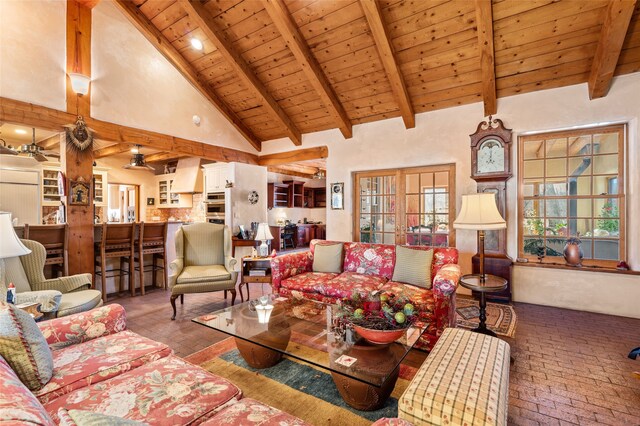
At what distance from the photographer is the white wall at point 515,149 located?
3561mm

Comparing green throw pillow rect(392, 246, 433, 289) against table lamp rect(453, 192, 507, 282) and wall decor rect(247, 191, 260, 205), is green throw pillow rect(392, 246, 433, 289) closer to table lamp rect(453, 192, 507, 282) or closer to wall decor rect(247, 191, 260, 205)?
table lamp rect(453, 192, 507, 282)

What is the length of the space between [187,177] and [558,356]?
Result: 7321mm

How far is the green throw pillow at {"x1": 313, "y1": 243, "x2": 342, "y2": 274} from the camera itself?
3.78 meters

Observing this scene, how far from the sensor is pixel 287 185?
1002 centimetres

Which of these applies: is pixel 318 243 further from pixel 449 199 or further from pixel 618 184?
pixel 618 184

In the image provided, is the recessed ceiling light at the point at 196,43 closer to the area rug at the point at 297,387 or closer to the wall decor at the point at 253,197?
the wall decor at the point at 253,197

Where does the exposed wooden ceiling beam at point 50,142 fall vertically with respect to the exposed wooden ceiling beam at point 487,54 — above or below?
below

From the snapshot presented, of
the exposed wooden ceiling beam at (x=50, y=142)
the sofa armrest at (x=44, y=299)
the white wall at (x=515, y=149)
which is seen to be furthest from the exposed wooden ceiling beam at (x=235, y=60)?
the sofa armrest at (x=44, y=299)

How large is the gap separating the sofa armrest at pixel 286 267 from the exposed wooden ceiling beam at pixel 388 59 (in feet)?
8.60

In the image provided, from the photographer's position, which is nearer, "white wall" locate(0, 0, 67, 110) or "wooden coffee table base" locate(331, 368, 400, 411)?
"wooden coffee table base" locate(331, 368, 400, 411)

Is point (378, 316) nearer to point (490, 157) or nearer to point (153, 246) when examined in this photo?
point (490, 157)

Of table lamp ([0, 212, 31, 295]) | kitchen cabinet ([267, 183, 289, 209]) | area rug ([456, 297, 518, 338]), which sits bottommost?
area rug ([456, 297, 518, 338])

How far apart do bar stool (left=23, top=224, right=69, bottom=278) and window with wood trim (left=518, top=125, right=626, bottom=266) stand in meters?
5.98

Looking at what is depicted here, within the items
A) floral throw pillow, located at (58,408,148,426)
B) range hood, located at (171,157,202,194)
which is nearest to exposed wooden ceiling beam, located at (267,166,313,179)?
range hood, located at (171,157,202,194)
